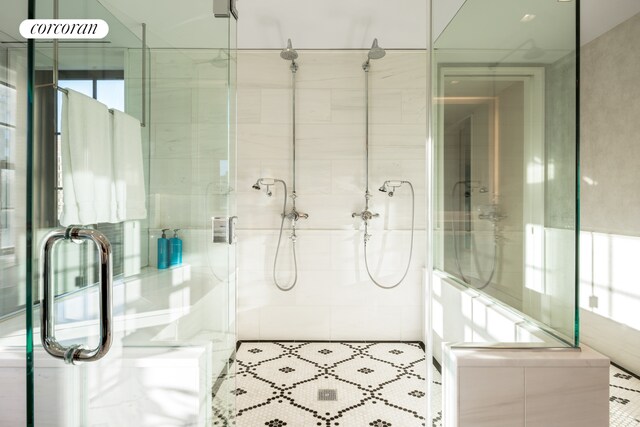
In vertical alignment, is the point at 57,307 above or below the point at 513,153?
below

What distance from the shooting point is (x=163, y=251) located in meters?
1.00

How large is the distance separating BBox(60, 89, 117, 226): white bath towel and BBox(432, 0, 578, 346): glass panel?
1.12 m

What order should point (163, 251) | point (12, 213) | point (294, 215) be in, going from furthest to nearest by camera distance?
point (294, 215) → point (12, 213) → point (163, 251)

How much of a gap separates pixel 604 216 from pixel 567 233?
1897mm

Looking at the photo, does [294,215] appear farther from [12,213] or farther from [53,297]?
[53,297]

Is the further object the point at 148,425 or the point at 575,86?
the point at 575,86

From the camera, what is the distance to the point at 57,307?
2.59 ft

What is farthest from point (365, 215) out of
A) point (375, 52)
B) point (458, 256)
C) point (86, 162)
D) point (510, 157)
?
point (86, 162)

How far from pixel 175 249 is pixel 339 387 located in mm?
1686

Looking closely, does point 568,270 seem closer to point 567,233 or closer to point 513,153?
point 567,233

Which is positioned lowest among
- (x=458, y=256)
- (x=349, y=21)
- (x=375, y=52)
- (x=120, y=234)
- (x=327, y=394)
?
(x=327, y=394)

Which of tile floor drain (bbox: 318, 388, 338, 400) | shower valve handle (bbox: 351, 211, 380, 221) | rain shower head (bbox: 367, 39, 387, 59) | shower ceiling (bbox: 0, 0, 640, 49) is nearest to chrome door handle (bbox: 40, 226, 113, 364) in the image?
shower ceiling (bbox: 0, 0, 640, 49)

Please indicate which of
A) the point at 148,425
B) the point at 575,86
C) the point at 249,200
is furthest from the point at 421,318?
the point at 148,425

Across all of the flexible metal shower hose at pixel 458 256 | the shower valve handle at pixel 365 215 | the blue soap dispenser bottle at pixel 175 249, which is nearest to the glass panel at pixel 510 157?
the flexible metal shower hose at pixel 458 256
